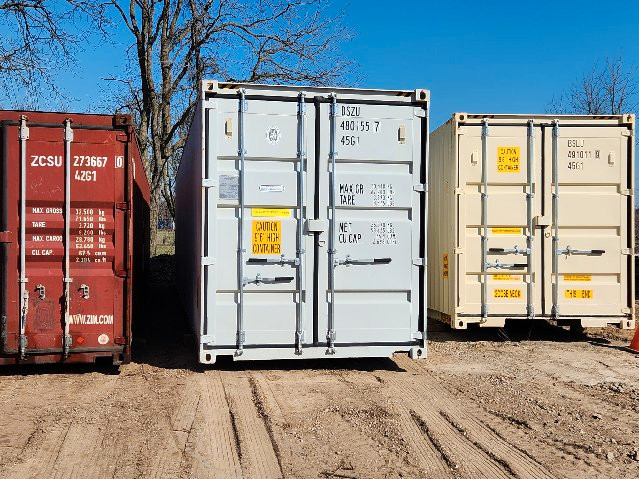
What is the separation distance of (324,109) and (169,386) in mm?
3598

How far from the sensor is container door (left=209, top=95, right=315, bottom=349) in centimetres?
714

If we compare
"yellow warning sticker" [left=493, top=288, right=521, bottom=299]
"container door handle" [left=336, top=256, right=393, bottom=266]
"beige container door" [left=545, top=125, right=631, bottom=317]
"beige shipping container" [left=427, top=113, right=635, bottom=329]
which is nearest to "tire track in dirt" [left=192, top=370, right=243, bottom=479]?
"container door handle" [left=336, top=256, right=393, bottom=266]

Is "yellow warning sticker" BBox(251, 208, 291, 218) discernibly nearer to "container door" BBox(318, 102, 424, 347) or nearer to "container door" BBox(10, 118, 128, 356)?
"container door" BBox(318, 102, 424, 347)

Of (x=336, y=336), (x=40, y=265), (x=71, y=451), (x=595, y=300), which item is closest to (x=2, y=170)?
(x=40, y=265)

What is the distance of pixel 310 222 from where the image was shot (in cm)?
727

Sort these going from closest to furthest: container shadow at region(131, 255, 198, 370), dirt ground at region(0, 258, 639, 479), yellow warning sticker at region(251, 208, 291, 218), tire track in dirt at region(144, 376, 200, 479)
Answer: tire track in dirt at region(144, 376, 200, 479) → dirt ground at region(0, 258, 639, 479) → yellow warning sticker at region(251, 208, 291, 218) → container shadow at region(131, 255, 198, 370)

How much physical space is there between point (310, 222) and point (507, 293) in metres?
3.85

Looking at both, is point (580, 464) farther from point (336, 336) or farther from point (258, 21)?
point (258, 21)

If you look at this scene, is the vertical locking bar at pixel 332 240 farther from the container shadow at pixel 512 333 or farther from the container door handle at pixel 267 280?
the container shadow at pixel 512 333

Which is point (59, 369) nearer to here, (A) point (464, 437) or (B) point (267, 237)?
(B) point (267, 237)

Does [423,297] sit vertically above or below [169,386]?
above

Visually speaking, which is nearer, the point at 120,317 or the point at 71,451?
the point at 71,451

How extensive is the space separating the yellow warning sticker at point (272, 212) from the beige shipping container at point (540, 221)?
3265mm

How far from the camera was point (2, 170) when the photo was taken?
6.83 m
